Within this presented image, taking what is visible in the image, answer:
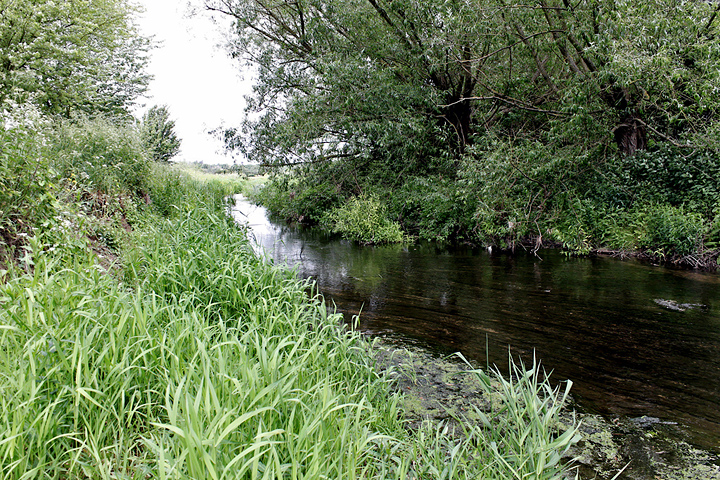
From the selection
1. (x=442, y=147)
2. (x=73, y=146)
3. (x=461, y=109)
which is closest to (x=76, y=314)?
(x=73, y=146)

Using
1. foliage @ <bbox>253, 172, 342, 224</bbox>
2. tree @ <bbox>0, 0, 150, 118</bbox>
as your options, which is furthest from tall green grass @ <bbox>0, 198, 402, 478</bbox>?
foliage @ <bbox>253, 172, 342, 224</bbox>

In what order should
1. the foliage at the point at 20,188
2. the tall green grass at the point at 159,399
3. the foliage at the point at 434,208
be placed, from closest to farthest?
1. the tall green grass at the point at 159,399
2. the foliage at the point at 20,188
3. the foliage at the point at 434,208

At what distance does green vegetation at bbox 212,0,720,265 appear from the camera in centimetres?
819

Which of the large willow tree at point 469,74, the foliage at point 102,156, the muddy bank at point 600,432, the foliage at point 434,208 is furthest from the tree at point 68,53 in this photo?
the muddy bank at point 600,432

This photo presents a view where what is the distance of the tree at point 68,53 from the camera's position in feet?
41.5

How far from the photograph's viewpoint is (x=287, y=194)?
1783 centimetres

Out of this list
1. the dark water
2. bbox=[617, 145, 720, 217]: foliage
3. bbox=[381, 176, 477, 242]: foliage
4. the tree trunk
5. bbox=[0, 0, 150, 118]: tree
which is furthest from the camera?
bbox=[0, 0, 150, 118]: tree

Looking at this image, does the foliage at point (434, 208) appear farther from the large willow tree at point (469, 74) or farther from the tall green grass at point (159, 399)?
the tall green grass at point (159, 399)

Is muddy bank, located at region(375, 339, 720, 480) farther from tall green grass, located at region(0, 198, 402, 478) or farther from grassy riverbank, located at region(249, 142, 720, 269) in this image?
grassy riverbank, located at region(249, 142, 720, 269)

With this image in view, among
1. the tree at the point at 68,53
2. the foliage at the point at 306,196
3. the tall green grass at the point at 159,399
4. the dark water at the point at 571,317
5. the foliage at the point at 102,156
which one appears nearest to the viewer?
the tall green grass at the point at 159,399

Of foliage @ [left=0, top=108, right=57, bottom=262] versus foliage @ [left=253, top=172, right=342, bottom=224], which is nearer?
foliage @ [left=0, top=108, right=57, bottom=262]

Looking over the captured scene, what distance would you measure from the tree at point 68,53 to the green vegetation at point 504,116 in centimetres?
519

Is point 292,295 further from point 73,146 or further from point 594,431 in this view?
point 73,146

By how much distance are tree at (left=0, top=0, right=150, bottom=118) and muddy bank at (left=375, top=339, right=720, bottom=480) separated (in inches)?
443
